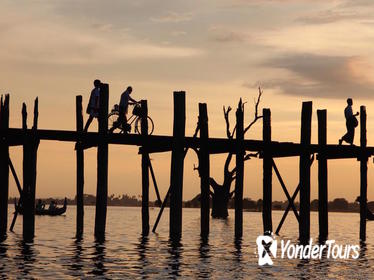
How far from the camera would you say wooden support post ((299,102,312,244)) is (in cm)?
3278

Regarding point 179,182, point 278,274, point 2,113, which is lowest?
point 278,274

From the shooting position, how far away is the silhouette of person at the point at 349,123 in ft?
110

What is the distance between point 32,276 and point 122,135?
826 centimetres

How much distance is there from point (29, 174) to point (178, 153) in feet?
16.2

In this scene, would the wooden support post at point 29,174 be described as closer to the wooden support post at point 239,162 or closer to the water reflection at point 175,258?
the water reflection at point 175,258

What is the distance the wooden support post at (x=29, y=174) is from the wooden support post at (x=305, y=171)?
972cm

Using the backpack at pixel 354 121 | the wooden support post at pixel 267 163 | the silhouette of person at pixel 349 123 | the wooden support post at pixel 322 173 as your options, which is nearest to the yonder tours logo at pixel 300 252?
the wooden support post at pixel 322 173

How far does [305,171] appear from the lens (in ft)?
109

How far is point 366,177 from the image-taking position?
116ft

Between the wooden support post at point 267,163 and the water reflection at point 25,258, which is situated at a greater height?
the wooden support post at point 267,163

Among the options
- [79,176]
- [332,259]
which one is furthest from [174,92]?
[332,259]

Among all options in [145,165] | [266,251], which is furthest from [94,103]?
[266,251]

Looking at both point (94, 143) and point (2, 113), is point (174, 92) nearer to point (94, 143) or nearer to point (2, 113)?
point (94, 143)

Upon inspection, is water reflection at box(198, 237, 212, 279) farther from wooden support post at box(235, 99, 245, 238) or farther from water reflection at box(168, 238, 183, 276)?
wooden support post at box(235, 99, 245, 238)
